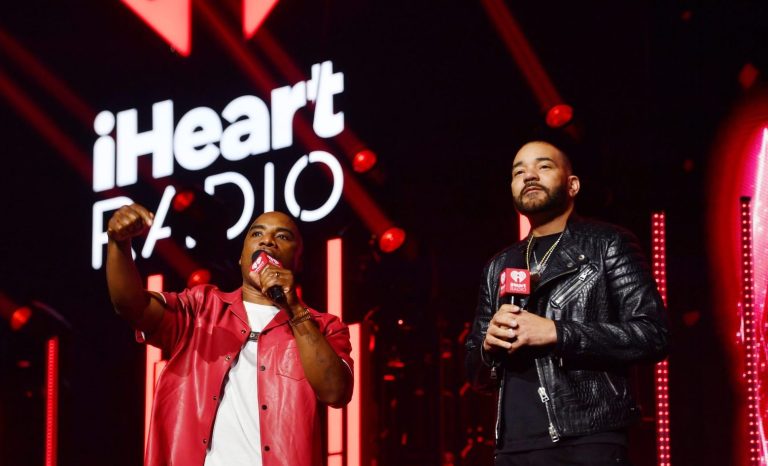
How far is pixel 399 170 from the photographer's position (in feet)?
19.2

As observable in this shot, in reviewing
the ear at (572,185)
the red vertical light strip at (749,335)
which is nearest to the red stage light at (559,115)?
the red vertical light strip at (749,335)

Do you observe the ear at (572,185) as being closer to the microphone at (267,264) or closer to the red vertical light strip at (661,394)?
the microphone at (267,264)

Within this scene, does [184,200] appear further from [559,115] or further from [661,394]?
[661,394]

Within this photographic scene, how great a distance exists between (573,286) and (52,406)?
4874 mm

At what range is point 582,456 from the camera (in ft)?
8.19

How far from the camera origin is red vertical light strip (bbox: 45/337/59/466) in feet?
21.7

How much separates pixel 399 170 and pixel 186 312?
279 centimetres

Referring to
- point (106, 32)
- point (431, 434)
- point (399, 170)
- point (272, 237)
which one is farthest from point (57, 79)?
point (272, 237)

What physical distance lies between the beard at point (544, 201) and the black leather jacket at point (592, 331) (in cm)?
7

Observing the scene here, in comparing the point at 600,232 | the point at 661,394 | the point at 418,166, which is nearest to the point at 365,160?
the point at 418,166

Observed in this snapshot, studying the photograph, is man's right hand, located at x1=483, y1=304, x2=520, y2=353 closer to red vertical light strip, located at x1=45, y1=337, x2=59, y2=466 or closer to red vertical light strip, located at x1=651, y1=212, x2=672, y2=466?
A: red vertical light strip, located at x1=651, y1=212, x2=672, y2=466

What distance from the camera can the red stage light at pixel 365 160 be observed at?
5.67 metres

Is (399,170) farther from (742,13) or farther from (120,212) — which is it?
(120,212)

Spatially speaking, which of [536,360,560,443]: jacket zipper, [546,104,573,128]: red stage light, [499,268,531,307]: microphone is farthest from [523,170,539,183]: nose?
[546,104,573,128]: red stage light
